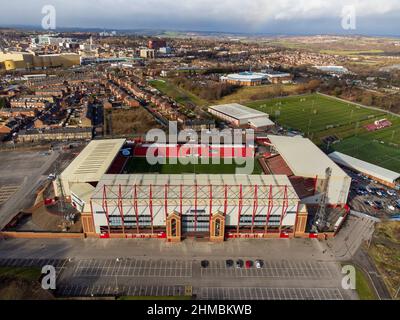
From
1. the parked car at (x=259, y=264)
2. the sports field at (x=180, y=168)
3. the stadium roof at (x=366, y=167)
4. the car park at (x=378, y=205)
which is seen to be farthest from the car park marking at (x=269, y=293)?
the stadium roof at (x=366, y=167)

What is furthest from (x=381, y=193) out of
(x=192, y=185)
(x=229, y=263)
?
(x=192, y=185)

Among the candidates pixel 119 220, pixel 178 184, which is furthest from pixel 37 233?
pixel 178 184

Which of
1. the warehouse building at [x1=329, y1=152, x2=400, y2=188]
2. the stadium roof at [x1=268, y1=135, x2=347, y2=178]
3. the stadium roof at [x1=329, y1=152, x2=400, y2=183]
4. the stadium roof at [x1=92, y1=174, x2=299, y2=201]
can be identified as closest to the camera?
the stadium roof at [x1=92, y1=174, x2=299, y2=201]

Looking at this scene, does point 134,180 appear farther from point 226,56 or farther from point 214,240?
point 226,56

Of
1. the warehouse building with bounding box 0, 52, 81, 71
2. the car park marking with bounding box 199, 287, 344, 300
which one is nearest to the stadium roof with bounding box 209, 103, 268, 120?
the car park marking with bounding box 199, 287, 344, 300

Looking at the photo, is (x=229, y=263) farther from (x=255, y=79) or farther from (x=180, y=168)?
(x=255, y=79)

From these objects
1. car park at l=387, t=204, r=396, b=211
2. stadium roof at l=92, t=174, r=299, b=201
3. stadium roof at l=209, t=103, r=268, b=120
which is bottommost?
car park at l=387, t=204, r=396, b=211

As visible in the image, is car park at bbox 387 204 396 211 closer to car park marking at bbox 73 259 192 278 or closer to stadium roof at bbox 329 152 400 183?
stadium roof at bbox 329 152 400 183
